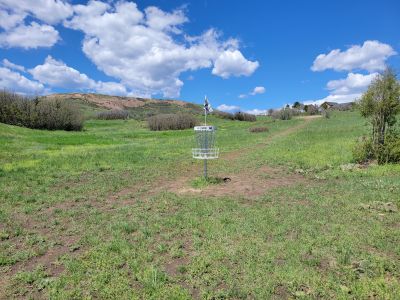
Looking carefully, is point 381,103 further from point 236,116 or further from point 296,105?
point 296,105

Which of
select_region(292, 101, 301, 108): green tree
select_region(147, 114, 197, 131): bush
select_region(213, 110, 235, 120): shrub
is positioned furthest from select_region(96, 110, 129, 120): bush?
select_region(292, 101, 301, 108): green tree

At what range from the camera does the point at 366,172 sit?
12109 millimetres

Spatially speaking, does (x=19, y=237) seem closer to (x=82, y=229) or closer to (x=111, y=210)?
(x=82, y=229)

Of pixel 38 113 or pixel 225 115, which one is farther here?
pixel 225 115

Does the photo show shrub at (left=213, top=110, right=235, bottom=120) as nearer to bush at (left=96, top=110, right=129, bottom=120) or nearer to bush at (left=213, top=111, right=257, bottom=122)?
bush at (left=213, top=111, right=257, bottom=122)

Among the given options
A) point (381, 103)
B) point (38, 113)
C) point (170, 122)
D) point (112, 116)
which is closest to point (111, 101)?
point (112, 116)

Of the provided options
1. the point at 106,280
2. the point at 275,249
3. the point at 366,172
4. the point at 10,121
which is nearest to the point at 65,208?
the point at 106,280

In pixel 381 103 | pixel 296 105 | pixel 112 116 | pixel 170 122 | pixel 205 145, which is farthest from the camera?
pixel 296 105

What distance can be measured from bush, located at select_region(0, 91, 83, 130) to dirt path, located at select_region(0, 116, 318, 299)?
31.7m

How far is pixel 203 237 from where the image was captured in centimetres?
648

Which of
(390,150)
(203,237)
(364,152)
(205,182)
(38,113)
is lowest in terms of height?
(203,237)

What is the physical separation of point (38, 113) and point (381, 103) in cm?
3761

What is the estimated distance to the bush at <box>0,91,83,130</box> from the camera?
39.8 m

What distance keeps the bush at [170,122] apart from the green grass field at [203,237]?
35912 mm
